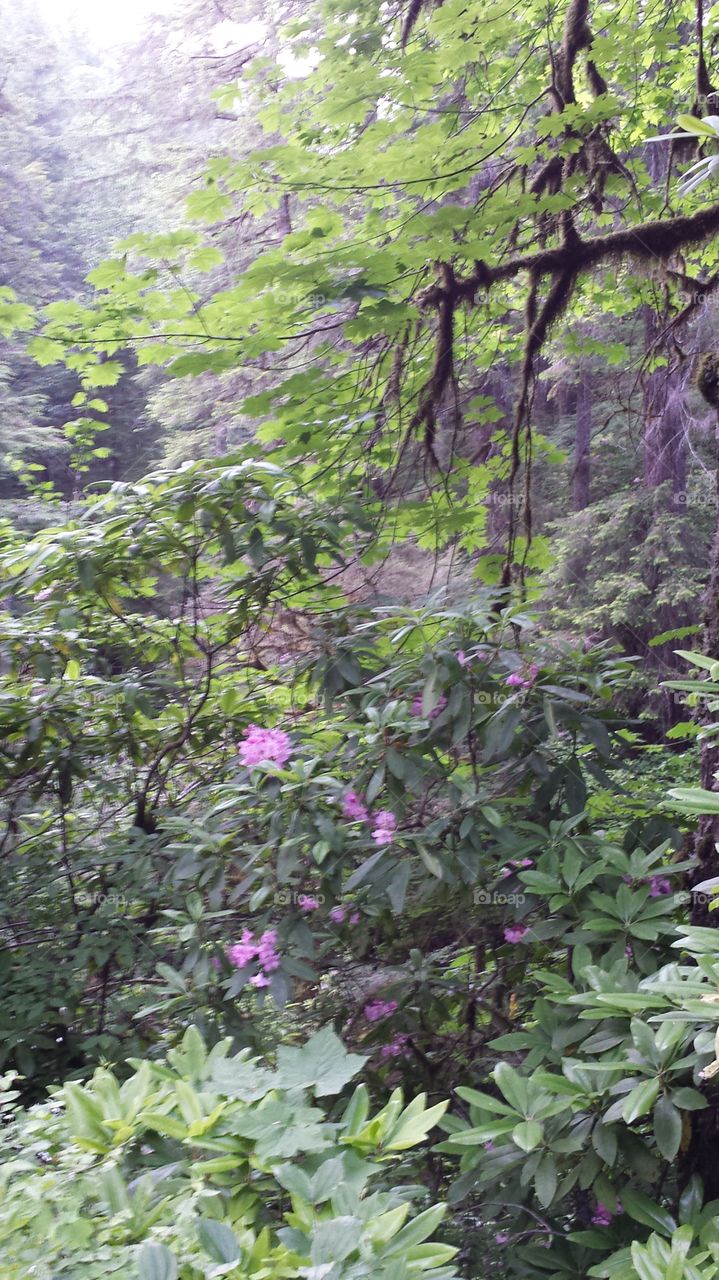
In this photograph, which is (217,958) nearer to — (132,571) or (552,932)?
(552,932)

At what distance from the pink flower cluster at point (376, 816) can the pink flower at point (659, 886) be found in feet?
2.04

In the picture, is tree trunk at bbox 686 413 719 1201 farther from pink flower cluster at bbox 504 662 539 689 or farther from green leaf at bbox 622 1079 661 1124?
pink flower cluster at bbox 504 662 539 689

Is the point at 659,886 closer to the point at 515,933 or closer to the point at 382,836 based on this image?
the point at 515,933

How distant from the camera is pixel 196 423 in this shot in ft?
43.9

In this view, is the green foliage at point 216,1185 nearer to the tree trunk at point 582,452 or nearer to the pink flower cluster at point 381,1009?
the pink flower cluster at point 381,1009

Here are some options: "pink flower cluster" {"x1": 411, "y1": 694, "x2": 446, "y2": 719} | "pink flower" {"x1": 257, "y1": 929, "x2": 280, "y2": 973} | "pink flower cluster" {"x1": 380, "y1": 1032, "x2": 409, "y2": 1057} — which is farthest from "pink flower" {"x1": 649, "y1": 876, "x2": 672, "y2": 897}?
"pink flower" {"x1": 257, "y1": 929, "x2": 280, "y2": 973}

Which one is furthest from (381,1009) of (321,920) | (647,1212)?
(647,1212)

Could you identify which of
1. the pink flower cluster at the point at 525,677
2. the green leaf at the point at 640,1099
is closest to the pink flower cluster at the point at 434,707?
the pink flower cluster at the point at 525,677

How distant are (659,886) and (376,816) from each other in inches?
27.7

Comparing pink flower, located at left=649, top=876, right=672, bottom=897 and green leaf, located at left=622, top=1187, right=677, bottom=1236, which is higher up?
pink flower, located at left=649, top=876, right=672, bottom=897

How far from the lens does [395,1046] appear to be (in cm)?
225

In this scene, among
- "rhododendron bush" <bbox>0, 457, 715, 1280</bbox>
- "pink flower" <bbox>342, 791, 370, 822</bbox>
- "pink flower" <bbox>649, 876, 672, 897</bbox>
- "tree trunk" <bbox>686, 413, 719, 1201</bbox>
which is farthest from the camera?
"pink flower" <bbox>342, 791, 370, 822</bbox>

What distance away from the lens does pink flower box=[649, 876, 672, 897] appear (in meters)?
1.99

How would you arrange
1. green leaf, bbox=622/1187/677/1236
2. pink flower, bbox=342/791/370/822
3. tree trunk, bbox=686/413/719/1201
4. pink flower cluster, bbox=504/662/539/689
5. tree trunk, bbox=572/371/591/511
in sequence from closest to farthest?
green leaf, bbox=622/1187/677/1236, tree trunk, bbox=686/413/719/1201, pink flower, bbox=342/791/370/822, pink flower cluster, bbox=504/662/539/689, tree trunk, bbox=572/371/591/511
